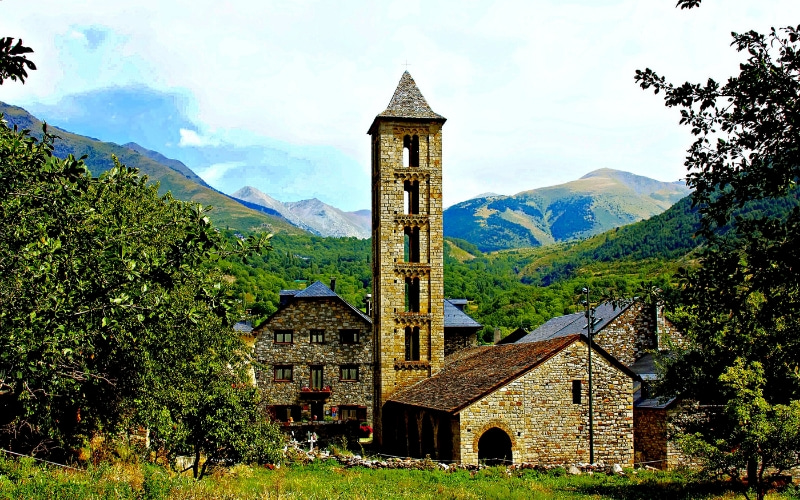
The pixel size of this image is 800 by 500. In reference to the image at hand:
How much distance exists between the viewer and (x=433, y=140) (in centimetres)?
4188

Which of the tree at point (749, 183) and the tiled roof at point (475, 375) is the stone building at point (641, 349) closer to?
the tiled roof at point (475, 375)

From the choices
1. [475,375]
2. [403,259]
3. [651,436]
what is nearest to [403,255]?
[403,259]

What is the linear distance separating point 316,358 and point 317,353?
319mm

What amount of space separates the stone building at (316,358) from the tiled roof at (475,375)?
1038cm

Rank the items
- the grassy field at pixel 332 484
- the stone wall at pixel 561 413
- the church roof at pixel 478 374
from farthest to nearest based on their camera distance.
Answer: the church roof at pixel 478 374
the stone wall at pixel 561 413
the grassy field at pixel 332 484

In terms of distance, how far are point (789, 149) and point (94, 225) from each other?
11832 millimetres

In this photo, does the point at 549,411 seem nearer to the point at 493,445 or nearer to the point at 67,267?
the point at 493,445

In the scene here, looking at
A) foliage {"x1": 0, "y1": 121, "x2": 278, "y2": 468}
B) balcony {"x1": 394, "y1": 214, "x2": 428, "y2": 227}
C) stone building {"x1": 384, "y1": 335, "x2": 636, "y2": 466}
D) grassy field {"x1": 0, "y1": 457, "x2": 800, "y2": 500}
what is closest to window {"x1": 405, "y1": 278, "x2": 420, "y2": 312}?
balcony {"x1": 394, "y1": 214, "x2": 428, "y2": 227}

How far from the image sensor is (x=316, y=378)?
4969 cm

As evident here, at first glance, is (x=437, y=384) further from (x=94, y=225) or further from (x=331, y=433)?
(x=94, y=225)

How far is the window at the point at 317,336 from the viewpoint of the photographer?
4981 centimetres

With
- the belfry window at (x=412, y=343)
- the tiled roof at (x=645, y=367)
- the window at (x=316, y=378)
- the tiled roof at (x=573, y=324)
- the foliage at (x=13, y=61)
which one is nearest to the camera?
the foliage at (x=13, y=61)

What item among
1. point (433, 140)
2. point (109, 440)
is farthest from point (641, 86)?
point (433, 140)

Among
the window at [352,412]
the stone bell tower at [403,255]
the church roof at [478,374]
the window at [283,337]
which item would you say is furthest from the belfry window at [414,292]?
the window at [352,412]
